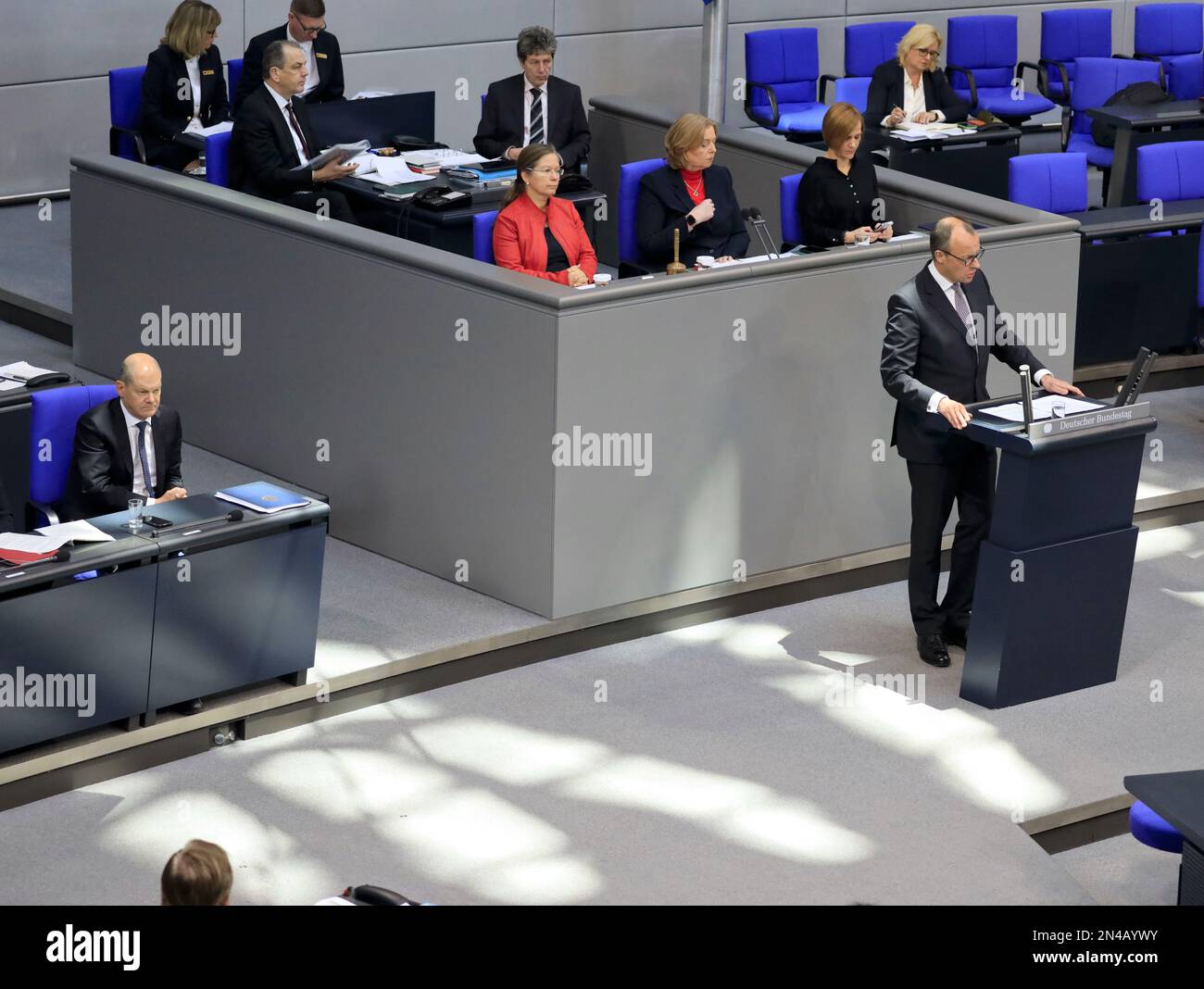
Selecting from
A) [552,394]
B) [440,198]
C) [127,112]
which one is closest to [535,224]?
[552,394]

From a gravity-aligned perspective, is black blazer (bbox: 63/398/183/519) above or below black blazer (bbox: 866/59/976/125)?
below

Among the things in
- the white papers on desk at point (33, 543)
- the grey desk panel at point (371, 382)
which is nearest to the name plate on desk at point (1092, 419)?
the grey desk panel at point (371, 382)

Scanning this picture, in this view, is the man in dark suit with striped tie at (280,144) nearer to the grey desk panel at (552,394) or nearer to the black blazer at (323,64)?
the grey desk panel at (552,394)

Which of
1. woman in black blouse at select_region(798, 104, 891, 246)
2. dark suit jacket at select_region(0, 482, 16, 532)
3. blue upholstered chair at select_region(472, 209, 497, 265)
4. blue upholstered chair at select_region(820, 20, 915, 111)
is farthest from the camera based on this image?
blue upholstered chair at select_region(820, 20, 915, 111)

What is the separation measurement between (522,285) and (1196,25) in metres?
9.27

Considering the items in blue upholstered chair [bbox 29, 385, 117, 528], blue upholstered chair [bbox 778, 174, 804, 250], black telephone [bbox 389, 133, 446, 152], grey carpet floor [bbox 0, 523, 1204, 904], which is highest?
black telephone [bbox 389, 133, 446, 152]

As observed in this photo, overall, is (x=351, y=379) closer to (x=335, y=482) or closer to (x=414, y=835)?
(x=335, y=482)

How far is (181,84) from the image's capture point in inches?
383

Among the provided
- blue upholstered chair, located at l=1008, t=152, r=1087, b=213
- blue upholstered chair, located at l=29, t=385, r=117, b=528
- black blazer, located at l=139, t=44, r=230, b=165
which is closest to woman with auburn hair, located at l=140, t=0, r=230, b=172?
black blazer, located at l=139, t=44, r=230, b=165

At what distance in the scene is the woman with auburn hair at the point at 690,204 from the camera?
25.7ft

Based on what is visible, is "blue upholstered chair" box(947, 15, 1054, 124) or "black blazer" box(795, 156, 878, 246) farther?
"blue upholstered chair" box(947, 15, 1054, 124)

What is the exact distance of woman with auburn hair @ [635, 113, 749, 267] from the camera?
782 centimetres

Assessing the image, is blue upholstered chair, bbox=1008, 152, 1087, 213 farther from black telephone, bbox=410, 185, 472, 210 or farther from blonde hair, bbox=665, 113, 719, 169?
black telephone, bbox=410, 185, 472, 210

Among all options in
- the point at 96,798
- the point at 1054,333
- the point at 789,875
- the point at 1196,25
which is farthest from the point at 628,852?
the point at 1196,25
